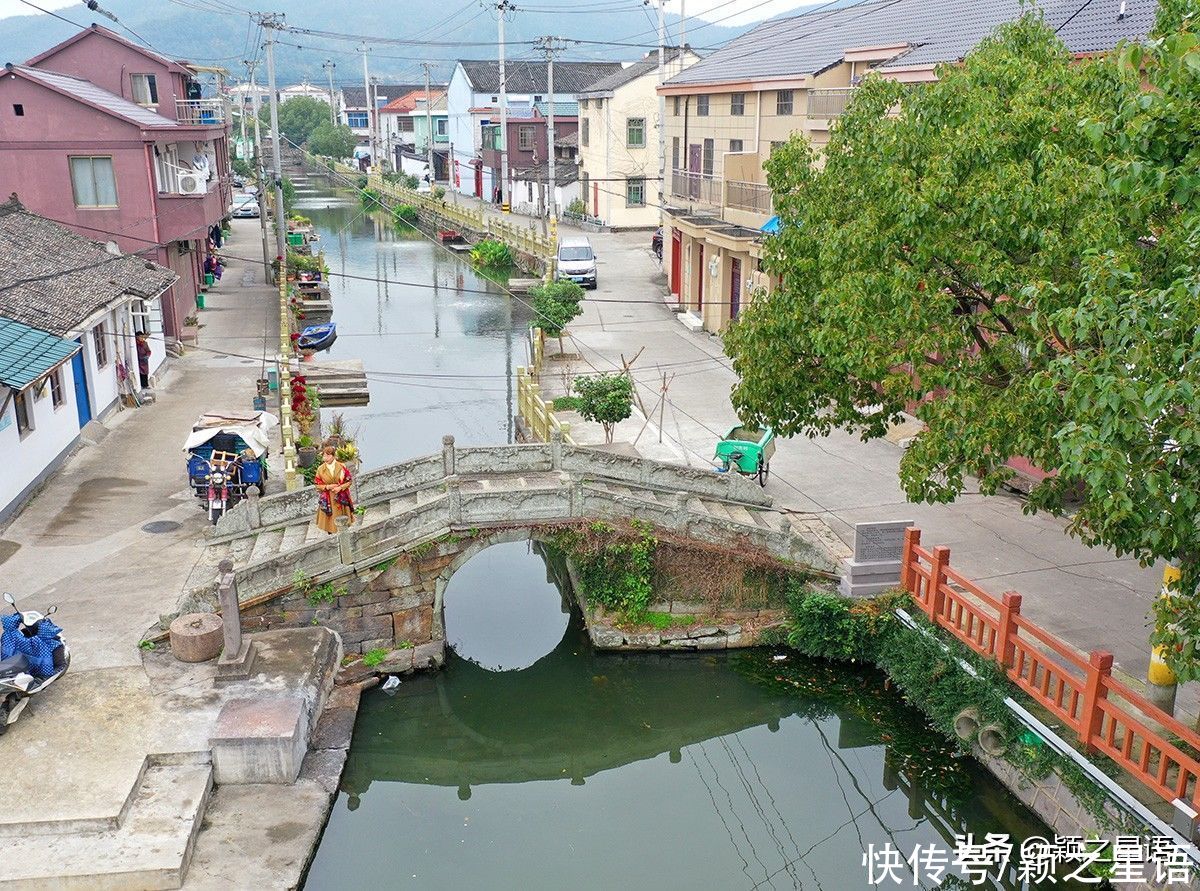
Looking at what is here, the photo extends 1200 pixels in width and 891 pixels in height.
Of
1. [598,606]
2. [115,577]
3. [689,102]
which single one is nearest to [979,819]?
[598,606]

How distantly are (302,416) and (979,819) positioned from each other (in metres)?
16.7

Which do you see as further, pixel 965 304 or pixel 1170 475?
pixel 965 304

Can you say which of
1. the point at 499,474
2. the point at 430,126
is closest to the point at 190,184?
the point at 499,474

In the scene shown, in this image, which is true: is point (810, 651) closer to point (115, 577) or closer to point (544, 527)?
point (544, 527)

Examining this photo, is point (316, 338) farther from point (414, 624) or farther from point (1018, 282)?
point (1018, 282)

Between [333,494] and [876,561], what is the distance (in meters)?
8.70

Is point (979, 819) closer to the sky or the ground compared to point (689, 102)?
closer to the ground

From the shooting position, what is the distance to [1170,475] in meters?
8.48

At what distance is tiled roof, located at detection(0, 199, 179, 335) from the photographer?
20328mm

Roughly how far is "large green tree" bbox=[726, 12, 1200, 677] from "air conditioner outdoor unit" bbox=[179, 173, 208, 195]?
68.7ft

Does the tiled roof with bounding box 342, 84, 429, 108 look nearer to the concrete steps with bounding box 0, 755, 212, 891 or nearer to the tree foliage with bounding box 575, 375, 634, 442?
the tree foliage with bounding box 575, 375, 634, 442

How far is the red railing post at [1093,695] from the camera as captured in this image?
12.2 m

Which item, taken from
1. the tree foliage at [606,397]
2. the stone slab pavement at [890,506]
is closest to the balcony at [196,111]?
the stone slab pavement at [890,506]

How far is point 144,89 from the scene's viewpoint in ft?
117
